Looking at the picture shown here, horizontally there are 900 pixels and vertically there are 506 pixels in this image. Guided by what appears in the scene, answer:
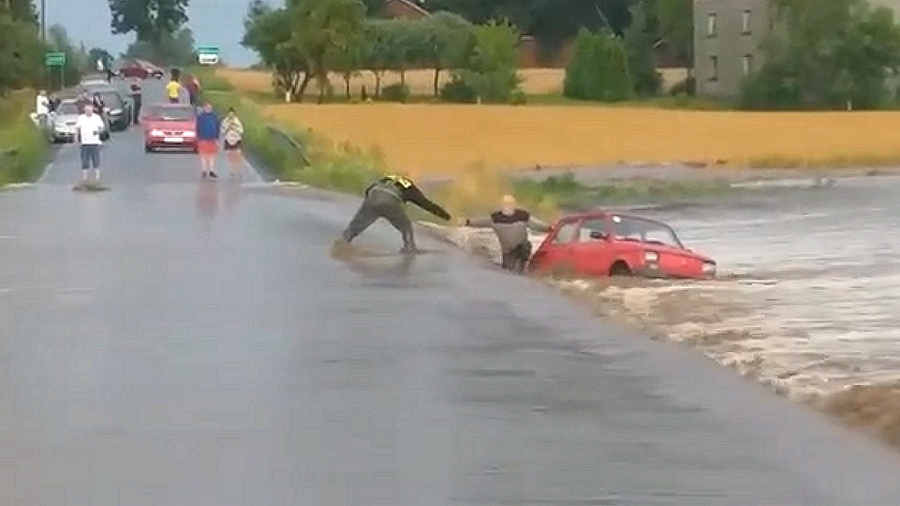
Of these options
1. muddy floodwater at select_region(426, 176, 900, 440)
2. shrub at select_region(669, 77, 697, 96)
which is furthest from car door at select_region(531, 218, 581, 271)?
shrub at select_region(669, 77, 697, 96)

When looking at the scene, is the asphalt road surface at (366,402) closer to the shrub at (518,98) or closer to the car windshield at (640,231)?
the car windshield at (640,231)

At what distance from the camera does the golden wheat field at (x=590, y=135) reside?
67.9m

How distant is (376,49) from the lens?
348 feet

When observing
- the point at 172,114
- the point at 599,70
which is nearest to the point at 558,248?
the point at 172,114

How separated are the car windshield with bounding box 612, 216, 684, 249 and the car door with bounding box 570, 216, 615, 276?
20 centimetres

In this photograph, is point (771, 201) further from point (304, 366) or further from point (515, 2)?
point (515, 2)

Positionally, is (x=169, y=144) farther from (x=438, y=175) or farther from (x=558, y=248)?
(x=558, y=248)

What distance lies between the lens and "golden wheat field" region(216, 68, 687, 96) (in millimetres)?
106938

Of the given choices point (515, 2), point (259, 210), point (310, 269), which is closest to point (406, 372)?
point (310, 269)

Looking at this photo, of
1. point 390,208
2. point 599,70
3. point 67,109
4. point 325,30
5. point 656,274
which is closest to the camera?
point 390,208

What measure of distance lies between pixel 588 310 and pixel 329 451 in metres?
9.31

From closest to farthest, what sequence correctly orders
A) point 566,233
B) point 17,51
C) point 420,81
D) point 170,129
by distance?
point 566,233 < point 170,129 < point 17,51 < point 420,81

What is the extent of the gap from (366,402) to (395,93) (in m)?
90.8

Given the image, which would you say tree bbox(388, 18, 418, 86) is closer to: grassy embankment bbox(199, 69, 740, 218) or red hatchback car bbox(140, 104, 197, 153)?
grassy embankment bbox(199, 69, 740, 218)
